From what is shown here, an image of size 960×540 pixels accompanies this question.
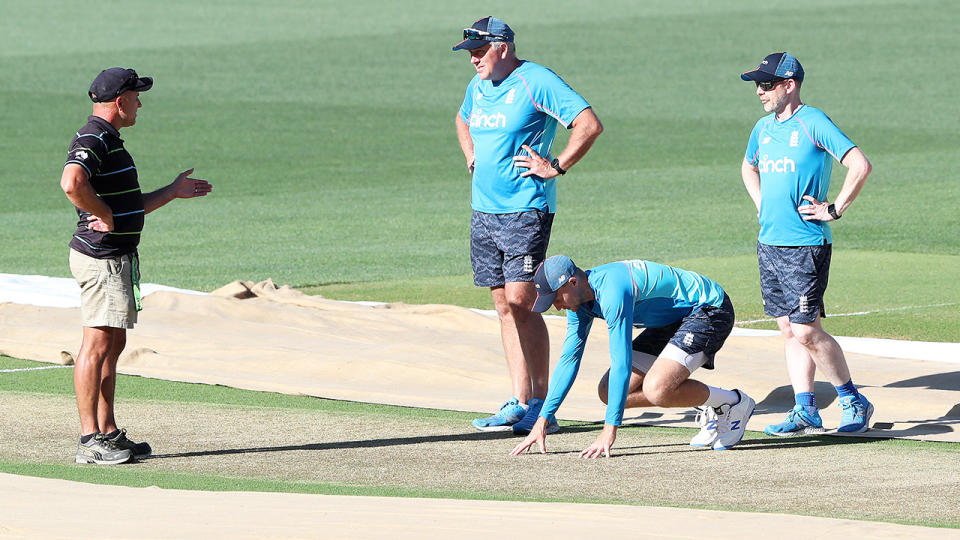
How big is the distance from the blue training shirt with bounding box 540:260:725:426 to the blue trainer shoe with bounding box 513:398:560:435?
0.91m

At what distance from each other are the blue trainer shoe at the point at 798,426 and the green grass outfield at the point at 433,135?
4079mm

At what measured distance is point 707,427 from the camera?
986 cm

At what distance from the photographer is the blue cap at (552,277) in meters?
9.15

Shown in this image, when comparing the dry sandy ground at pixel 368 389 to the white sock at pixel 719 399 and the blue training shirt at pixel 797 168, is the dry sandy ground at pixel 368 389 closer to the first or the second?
the white sock at pixel 719 399

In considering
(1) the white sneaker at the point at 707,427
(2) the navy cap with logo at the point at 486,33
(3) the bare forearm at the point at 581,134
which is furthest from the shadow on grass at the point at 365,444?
(2) the navy cap with logo at the point at 486,33

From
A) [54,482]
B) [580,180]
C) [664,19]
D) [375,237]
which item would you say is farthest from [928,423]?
[664,19]

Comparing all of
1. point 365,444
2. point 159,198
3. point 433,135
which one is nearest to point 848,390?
point 365,444

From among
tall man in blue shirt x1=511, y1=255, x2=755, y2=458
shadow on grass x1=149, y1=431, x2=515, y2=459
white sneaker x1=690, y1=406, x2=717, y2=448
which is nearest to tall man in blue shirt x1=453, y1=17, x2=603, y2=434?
shadow on grass x1=149, y1=431, x2=515, y2=459

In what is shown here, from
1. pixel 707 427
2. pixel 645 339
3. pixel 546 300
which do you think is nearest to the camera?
pixel 546 300

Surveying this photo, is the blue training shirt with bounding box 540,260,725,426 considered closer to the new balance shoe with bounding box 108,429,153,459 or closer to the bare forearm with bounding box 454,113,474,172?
the bare forearm with bounding box 454,113,474,172

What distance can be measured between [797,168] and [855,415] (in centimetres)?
145

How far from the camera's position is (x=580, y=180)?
2603 cm

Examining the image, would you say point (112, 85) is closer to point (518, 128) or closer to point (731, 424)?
point (518, 128)

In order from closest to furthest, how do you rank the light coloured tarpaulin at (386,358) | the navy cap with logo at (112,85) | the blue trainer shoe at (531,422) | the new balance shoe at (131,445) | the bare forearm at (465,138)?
the navy cap with logo at (112,85) < the new balance shoe at (131,445) < the blue trainer shoe at (531,422) < the light coloured tarpaulin at (386,358) < the bare forearm at (465,138)
